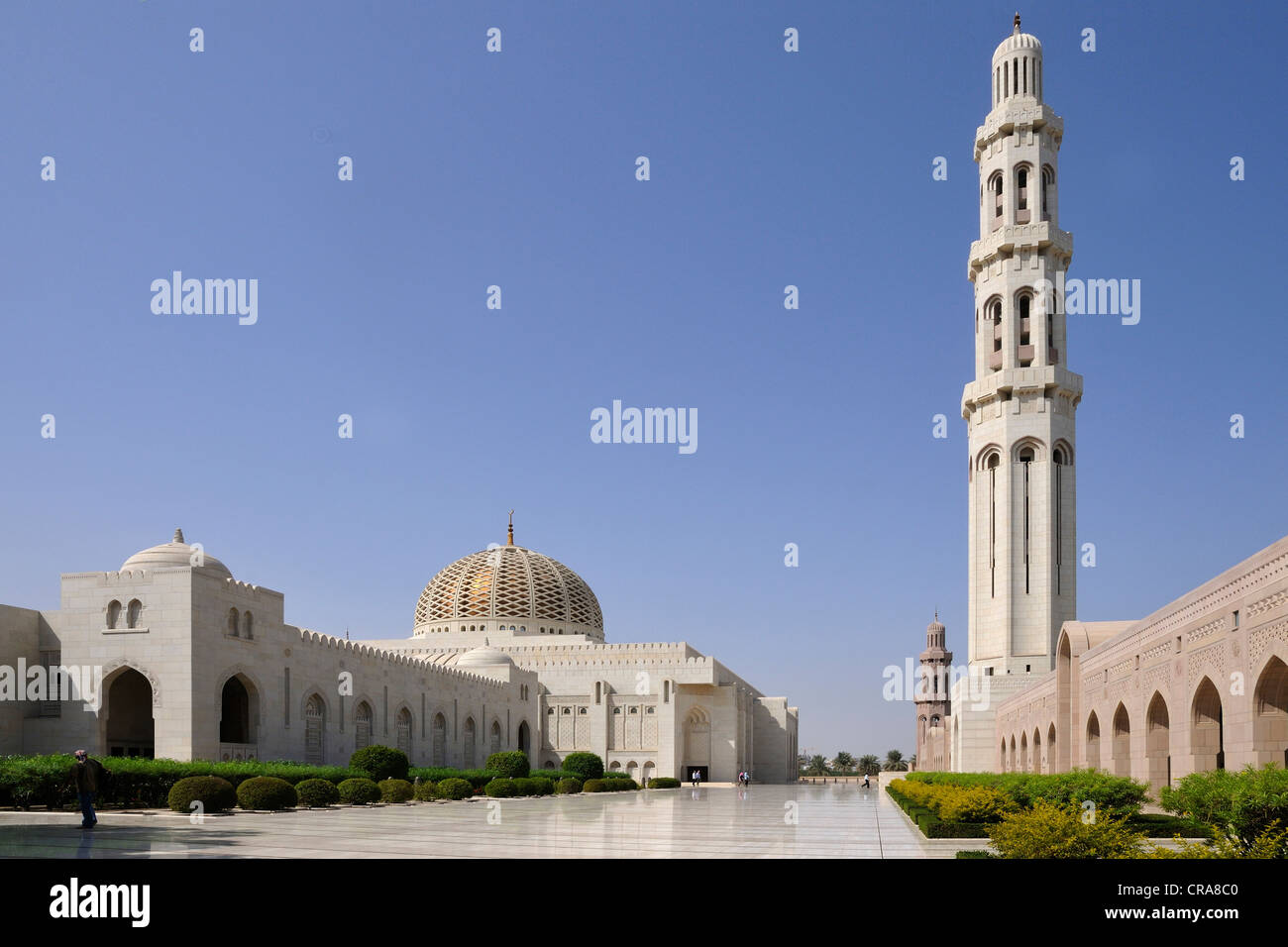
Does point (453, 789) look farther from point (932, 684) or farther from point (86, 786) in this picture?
point (932, 684)

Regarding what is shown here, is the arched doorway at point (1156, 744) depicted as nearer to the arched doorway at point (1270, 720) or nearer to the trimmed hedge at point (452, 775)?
the arched doorway at point (1270, 720)

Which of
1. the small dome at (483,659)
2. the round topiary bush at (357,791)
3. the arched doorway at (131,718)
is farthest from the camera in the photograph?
the small dome at (483,659)

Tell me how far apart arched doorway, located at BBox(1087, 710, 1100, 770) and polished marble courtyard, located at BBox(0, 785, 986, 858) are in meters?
6.41

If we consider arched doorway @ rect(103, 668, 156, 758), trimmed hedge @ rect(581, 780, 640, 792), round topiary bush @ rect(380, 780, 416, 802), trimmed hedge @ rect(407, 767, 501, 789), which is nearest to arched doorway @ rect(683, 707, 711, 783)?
trimmed hedge @ rect(581, 780, 640, 792)

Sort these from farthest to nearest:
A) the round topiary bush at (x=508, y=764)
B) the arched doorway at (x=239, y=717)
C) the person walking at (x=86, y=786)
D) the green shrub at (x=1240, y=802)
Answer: the round topiary bush at (x=508, y=764) < the arched doorway at (x=239, y=717) < the person walking at (x=86, y=786) < the green shrub at (x=1240, y=802)

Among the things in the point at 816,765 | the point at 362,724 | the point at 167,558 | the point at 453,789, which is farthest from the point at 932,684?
the point at 167,558

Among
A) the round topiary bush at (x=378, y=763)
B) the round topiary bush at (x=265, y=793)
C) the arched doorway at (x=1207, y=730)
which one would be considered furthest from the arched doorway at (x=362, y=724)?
the arched doorway at (x=1207, y=730)

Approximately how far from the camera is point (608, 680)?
55.2 metres

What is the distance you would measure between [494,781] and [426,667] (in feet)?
32.8

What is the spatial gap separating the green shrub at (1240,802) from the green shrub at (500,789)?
19757 millimetres

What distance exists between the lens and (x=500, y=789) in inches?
1223

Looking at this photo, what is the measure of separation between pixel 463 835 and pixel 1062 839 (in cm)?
878

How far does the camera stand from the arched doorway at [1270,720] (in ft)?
48.7
